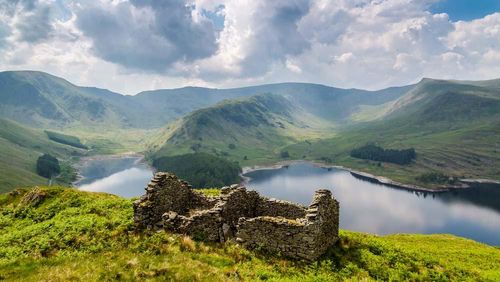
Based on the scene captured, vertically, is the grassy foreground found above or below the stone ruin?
below

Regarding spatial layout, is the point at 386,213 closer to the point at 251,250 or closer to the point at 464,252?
the point at 464,252

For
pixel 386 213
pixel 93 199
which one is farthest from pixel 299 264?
pixel 386 213

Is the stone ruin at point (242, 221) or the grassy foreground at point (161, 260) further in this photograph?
the stone ruin at point (242, 221)

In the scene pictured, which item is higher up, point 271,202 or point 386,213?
point 271,202

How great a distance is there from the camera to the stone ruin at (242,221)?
70.5 feet

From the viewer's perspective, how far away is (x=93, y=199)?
1484 inches

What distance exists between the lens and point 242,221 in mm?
23078

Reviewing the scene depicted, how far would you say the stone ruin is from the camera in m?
21.5

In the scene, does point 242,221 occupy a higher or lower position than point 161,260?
higher

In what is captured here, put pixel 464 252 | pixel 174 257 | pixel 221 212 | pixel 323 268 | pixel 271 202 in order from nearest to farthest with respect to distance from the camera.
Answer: pixel 174 257
pixel 323 268
pixel 221 212
pixel 271 202
pixel 464 252

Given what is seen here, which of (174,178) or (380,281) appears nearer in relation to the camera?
(380,281)

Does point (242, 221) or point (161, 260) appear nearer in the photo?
point (161, 260)

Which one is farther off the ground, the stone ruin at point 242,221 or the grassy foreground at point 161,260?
the stone ruin at point 242,221

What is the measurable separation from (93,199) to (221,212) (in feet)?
67.6
